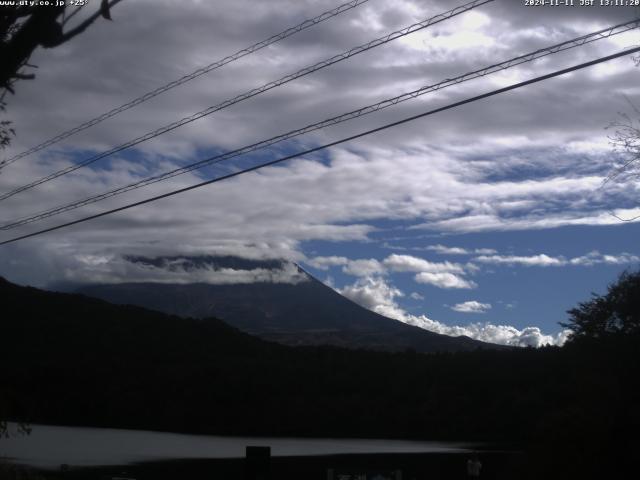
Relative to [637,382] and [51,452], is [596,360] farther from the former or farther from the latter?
[51,452]

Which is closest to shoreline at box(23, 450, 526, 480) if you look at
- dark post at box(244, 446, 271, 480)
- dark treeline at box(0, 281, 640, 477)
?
dark treeline at box(0, 281, 640, 477)

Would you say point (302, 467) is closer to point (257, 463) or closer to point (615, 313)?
point (615, 313)

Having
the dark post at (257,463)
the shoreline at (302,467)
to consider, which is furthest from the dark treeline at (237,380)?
the dark post at (257,463)

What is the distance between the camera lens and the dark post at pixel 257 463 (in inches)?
479

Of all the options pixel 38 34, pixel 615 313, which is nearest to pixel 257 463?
pixel 38 34

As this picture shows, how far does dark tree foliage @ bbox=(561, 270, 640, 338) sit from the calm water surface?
3870cm

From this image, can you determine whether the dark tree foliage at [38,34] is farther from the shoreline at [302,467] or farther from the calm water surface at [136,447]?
the calm water surface at [136,447]

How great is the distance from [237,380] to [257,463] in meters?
108

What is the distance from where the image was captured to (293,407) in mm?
113562

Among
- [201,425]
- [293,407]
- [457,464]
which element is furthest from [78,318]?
[457,464]

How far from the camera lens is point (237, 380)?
11838 centimetres

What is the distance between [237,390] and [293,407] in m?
8.57

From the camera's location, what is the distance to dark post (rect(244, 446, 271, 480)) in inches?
479

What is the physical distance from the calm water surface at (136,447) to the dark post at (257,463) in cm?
4920
